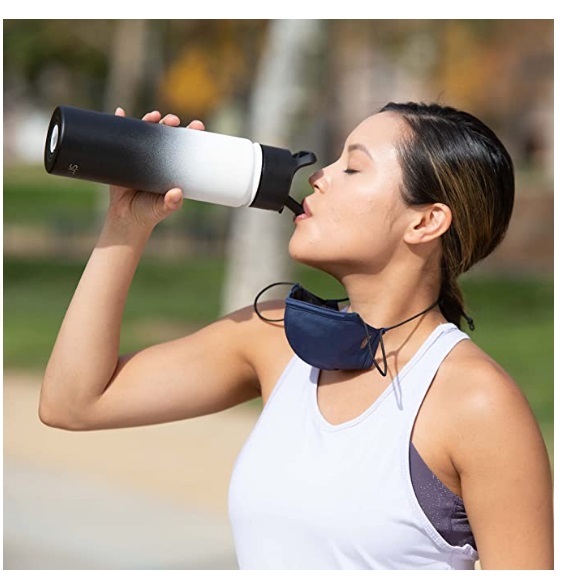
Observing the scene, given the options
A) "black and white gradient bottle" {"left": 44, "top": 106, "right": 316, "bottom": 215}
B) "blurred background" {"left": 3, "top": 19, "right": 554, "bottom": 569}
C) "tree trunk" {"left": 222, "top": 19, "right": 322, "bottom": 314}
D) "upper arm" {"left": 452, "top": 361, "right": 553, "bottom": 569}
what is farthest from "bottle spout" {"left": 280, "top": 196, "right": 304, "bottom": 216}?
"tree trunk" {"left": 222, "top": 19, "right": 322, "bottom": 314}

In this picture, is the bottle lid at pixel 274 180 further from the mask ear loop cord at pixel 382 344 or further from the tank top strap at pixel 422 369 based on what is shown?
the tank top strap at pixel 422 369

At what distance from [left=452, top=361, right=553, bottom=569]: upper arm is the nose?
638 mm

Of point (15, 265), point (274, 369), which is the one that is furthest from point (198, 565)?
point (15, 265)

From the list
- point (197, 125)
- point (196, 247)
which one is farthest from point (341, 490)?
point (196, 247)

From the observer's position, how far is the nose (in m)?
2.68

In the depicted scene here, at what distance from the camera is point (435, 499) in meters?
2.44

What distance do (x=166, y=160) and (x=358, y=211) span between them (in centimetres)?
49

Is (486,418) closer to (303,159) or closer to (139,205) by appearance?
(303,159)

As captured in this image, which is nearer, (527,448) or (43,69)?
(527,448)

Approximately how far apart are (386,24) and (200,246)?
7608 millimetres

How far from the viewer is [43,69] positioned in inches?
1548
